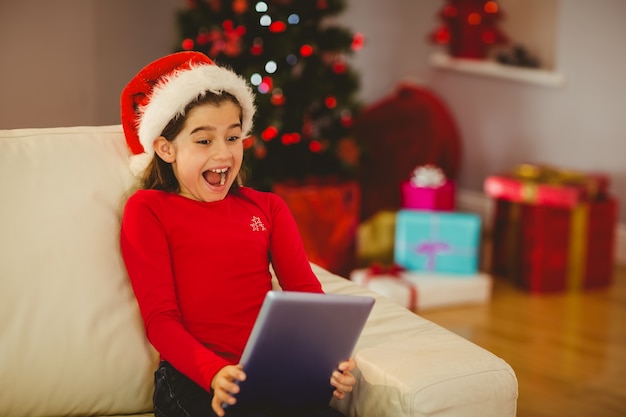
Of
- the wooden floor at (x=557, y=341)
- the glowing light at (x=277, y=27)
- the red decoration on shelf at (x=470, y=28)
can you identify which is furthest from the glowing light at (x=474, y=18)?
the wooden floor at (x=557, y=341)

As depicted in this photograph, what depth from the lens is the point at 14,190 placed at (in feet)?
5.15

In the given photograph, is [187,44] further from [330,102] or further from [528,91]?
[528,91]

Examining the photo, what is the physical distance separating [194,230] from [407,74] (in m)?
3.64

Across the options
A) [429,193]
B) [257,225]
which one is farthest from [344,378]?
[429,193]

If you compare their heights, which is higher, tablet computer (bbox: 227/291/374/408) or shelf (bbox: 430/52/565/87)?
shelf (bbox: 430/52/565/87)

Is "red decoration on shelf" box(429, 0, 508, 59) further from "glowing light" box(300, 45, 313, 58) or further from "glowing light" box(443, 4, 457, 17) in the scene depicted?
"glowing light" box(300, 45, 313, 58)

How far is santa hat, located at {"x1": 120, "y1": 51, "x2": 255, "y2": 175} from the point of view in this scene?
1630mm

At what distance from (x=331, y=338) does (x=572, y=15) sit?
10.8 feet

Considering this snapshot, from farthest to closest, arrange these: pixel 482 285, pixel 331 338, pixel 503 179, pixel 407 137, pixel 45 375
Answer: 1. pixel 407 137
2. pixel 503 179
3. pixel 482 285
4. pixel 45 375
5. pixel 331 338

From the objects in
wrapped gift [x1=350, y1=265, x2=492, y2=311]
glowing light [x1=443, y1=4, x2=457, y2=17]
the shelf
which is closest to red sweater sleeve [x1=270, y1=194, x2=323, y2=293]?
wrapped gift [x1=350, y1=265, x2=492, y2=311]

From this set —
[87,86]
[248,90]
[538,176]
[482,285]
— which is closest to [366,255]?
[482,285]

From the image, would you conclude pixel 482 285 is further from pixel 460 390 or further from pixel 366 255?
pixel 460 390

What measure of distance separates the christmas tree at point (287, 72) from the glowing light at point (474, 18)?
1.14 metres

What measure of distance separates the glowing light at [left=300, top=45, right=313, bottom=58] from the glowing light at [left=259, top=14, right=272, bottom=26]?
18 centimetres
